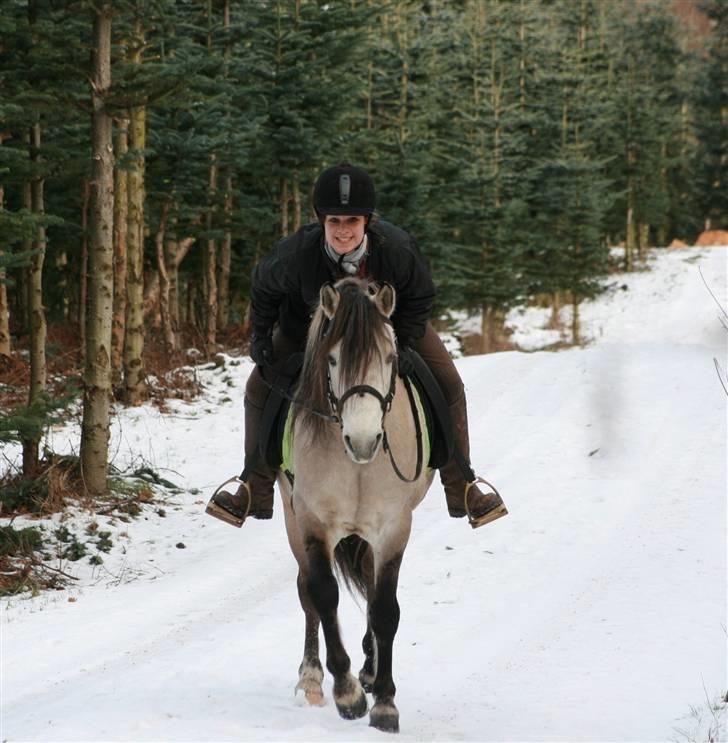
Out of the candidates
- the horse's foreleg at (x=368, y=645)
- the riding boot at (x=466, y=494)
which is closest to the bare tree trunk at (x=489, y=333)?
the riding boot at (x=466, y=494)

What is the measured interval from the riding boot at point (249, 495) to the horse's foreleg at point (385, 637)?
4.53 ft

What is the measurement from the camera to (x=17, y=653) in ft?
25.6

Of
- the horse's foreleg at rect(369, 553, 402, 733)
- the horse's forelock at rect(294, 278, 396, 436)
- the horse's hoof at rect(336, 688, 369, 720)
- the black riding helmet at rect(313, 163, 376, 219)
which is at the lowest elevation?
the horse's hoof at rect(336, 688, 369, 720)

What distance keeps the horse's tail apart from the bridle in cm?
98

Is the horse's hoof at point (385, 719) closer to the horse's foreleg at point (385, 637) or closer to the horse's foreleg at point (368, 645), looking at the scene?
the horse's foreleg at point (385, 637)

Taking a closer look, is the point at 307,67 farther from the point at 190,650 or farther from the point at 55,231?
the point at 190,650

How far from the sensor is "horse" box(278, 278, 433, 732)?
213 inches

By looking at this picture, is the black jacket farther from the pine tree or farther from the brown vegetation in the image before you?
the brown vegetation

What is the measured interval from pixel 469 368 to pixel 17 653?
46.6ft

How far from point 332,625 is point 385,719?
2.07 feet

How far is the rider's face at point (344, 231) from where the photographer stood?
232 inches

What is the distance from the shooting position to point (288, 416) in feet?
21.2

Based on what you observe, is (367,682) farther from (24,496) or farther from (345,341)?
(24,496)

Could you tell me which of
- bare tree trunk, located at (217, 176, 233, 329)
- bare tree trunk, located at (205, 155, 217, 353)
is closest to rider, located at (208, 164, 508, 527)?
bare tree trunk, located at (205, 155, 217, 353)
